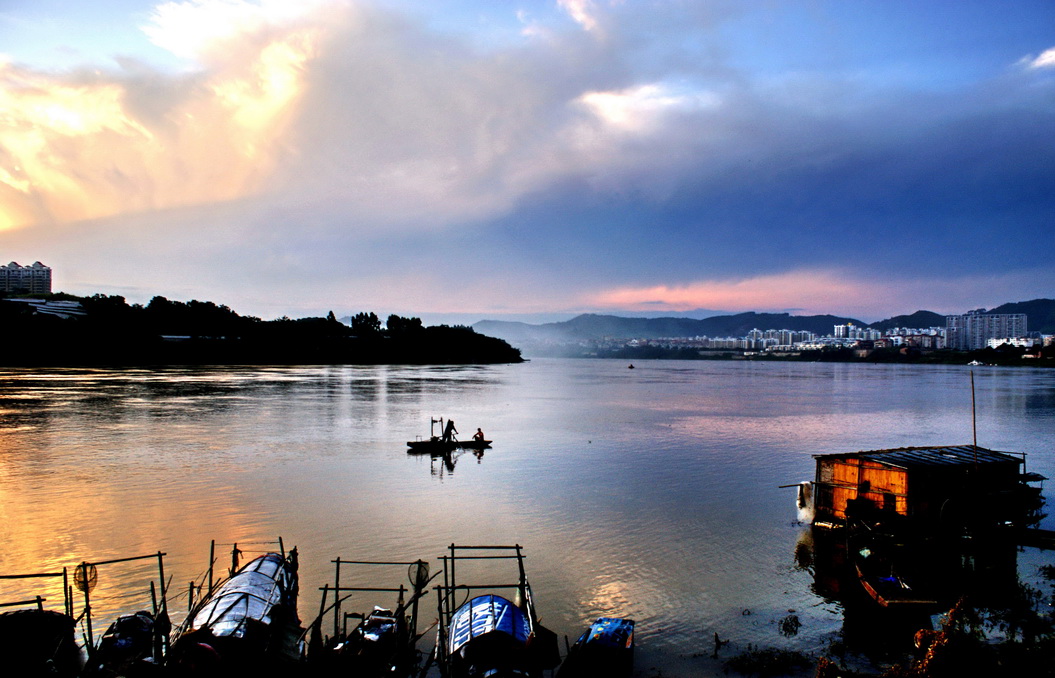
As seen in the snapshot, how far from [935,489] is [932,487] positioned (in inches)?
5.1

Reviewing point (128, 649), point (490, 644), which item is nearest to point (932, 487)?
point (490, 644)

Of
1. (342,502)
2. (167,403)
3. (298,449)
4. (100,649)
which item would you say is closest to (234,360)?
(167,403)

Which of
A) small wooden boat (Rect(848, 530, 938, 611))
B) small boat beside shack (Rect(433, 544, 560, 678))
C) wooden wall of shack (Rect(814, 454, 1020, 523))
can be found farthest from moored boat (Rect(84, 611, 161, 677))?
wooden wall of shack (Rect(814, 454, 1020, 523))

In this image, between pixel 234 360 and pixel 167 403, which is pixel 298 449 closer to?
pixel 167 403

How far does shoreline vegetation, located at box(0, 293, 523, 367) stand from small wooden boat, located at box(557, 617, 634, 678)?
131 meters

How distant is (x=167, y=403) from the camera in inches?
2168

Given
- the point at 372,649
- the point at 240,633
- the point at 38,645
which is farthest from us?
the point at 372,649

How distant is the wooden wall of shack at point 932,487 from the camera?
16.7 m

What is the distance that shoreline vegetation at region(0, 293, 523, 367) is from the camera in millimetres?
118000

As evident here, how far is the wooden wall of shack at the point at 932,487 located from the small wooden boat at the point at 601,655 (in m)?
9.88

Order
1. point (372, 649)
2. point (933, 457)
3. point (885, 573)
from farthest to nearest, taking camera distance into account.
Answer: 1. point (933, 457)
2. point (885, 573)
3. point (372, 649)

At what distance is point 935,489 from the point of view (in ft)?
55.7

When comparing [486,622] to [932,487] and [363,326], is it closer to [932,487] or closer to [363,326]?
[932,487]

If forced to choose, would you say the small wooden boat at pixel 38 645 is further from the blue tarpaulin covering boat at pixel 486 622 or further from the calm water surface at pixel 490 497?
the blue tarpaulin covering boat at pixel 486 622
